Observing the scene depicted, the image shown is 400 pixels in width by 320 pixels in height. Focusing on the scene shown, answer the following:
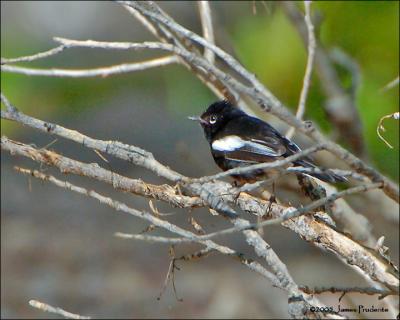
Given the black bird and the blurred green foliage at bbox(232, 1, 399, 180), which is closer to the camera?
the black bird

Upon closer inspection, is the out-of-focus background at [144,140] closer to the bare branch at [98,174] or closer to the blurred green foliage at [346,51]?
the blurred green foliage at [346,51]

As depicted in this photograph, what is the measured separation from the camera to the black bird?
3.77m

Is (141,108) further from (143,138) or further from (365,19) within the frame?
(365,19)

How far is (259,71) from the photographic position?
4980mm

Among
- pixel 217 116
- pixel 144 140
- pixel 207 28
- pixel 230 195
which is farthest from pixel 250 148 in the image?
pixel 144 140

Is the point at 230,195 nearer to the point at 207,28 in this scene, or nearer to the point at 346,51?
the point at 207,28

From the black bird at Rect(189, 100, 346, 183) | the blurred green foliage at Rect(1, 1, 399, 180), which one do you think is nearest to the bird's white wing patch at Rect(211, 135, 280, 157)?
the black bird at Rect(189, 100, 346, 183)

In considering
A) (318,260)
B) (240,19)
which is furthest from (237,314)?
(240,19)

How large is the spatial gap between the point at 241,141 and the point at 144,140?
443 cm

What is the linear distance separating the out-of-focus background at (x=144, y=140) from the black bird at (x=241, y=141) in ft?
0.58

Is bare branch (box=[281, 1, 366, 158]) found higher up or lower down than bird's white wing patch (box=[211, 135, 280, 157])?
higher up

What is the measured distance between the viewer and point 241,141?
399cm

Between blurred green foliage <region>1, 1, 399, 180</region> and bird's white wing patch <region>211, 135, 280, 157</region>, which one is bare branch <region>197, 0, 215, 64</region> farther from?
blurred green foliage <region>1, 1, 399, 180</region>

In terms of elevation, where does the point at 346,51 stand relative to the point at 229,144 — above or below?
above
